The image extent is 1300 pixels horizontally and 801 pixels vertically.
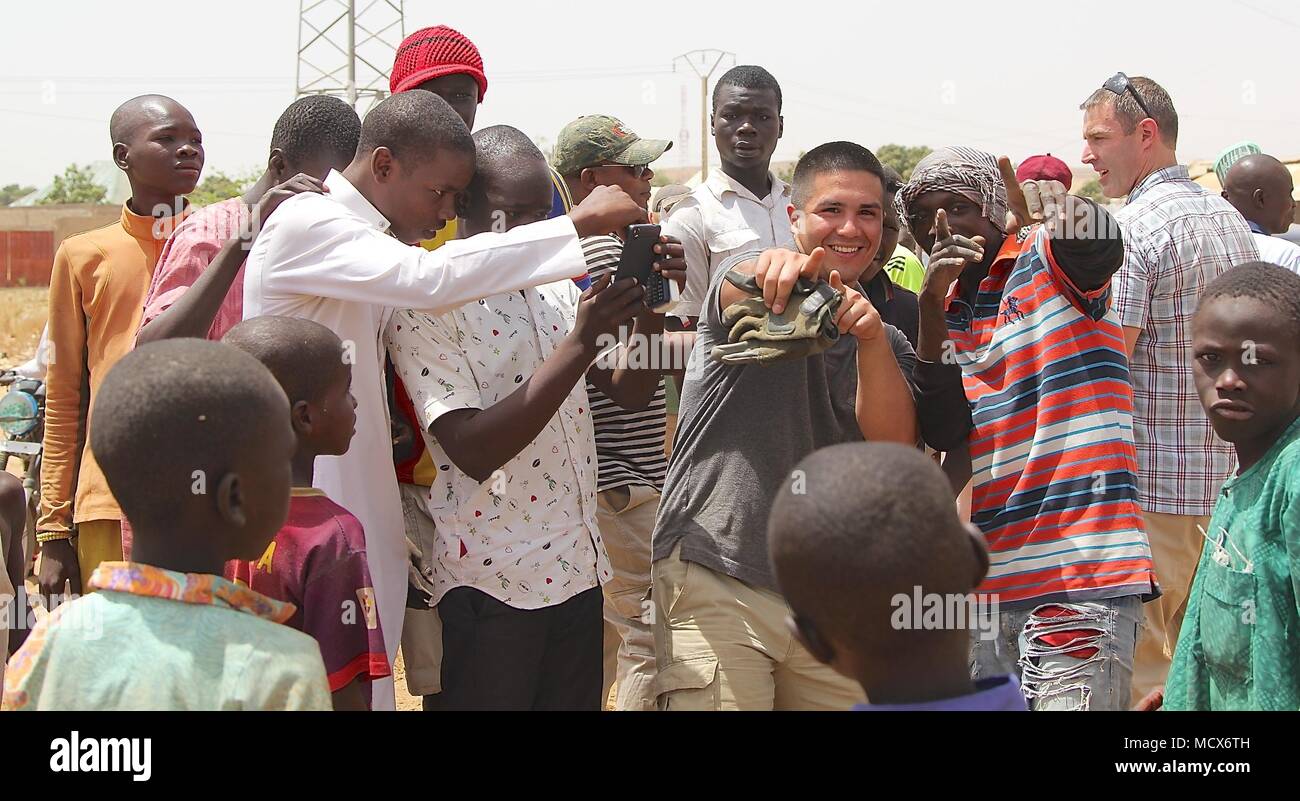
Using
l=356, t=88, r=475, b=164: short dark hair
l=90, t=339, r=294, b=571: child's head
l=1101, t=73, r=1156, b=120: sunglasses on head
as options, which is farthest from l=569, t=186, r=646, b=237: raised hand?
l=1101, t=73, r=1156, b=120: sunglasses on head

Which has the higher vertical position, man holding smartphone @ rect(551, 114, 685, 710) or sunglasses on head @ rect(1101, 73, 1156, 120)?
sunglasses on head @ rect(1101, 73, 1156, 120)

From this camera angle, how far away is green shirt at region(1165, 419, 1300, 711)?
2334mm

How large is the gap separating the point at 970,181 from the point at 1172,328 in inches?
55.5

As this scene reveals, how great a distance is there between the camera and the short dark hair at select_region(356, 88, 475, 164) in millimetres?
3164

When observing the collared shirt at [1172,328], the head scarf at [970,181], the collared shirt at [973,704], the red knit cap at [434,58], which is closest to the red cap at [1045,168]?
the collared shirt at [1172,328]

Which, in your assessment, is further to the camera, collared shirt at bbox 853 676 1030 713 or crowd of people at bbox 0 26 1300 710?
crowd of people at bbox 0 26 1300 710

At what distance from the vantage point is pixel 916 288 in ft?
19.1

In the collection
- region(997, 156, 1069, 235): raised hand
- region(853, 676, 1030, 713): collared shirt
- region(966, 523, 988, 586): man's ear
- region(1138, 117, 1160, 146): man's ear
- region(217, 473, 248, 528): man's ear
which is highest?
region(1138, 117, 1160, 146): man's ear

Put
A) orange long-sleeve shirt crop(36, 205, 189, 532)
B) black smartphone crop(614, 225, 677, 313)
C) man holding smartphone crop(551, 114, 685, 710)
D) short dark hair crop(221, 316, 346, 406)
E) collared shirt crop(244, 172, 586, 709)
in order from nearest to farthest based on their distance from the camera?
short dark hair crop(221, 316, 346, 406) < collared shirt crop(244, 172, 586, 709) < black smartphone crop(614, 225, 677, 313) < orange long-sleeve shirt crop(36, 205, 189, 532) < man holding smartphone crop(551, 114, 685, 710)

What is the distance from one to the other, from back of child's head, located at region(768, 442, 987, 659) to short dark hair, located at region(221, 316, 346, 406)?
4.03 ft

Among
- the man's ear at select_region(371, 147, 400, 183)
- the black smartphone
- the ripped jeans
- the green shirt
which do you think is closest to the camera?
the green shirt

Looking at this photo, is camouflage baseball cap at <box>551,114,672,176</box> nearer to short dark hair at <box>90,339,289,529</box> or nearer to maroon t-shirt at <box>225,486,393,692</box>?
maroon t-shirt at <box>225,486,393,692</box>

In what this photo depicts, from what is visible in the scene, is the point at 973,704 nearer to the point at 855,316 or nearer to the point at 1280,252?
the point at 855,316

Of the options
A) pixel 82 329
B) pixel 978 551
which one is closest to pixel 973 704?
pixel 978 551
